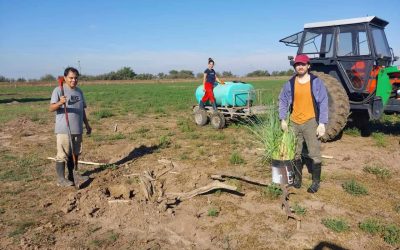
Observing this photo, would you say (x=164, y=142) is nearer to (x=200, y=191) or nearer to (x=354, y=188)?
(x=200, y=191)

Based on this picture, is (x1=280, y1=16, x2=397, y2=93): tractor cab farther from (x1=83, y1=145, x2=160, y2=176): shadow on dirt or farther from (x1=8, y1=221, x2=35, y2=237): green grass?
(x1=8, y1=221, x2=35, y2=237): green grass

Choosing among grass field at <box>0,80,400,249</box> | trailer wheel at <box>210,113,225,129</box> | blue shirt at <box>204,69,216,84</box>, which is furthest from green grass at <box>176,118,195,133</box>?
grass field at <box>0,80,400,249</box>

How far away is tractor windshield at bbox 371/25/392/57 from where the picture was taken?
7488mm

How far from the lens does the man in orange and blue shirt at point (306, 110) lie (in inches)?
185

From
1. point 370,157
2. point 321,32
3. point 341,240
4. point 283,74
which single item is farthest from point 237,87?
point 283,74

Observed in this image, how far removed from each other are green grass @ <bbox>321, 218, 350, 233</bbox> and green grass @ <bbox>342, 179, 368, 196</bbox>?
1047mm

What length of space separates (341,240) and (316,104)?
1.93m

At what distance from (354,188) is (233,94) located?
516cm

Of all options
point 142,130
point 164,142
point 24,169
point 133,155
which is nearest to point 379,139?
point 164,142

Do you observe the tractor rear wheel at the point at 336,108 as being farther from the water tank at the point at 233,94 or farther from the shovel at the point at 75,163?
the shovel at the point at 75,163

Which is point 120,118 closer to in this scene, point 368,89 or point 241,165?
point 241,165

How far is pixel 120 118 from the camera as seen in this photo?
13297 millimetres

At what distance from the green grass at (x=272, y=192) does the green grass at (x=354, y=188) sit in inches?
40.9

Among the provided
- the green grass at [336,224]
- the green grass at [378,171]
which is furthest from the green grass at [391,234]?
the green grass at [378,171]
